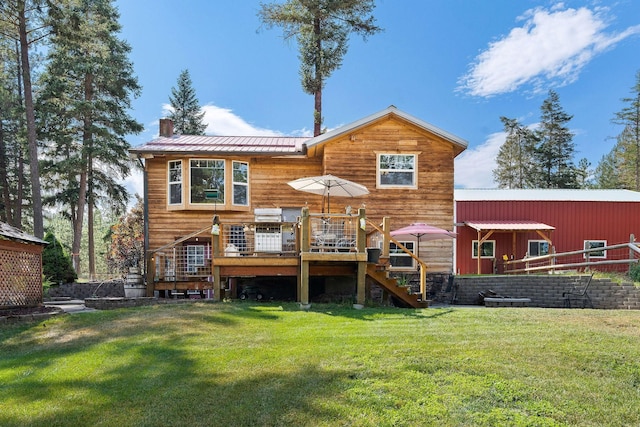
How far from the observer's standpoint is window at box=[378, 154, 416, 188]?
12.8 m

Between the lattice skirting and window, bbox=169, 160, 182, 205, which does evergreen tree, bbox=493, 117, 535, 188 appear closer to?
window, bbox=169, 160, 182, 205

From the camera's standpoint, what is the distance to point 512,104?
124 feet

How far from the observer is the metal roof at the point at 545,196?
2038 cm

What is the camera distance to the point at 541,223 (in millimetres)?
20094

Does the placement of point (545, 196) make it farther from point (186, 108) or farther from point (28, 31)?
point (186, 108)

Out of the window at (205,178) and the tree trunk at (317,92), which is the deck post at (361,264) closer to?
the window at (205,178)

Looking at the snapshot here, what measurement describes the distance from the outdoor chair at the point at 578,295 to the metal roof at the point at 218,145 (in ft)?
30.8

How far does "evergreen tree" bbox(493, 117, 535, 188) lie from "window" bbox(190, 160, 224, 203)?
3382 centimetres

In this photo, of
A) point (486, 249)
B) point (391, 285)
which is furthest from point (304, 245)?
point (486, 249)

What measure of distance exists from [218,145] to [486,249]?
14.7 metres

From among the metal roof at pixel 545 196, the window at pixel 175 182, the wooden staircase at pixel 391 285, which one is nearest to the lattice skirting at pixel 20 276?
the window at pixel 175 182

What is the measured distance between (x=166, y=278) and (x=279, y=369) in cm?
703

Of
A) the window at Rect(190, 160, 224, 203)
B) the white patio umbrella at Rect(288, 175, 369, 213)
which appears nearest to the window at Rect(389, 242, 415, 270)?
the white patio umbrella at Rect(288, 175, 369, 213)

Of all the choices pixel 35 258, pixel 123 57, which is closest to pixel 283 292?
pixel 35 258
